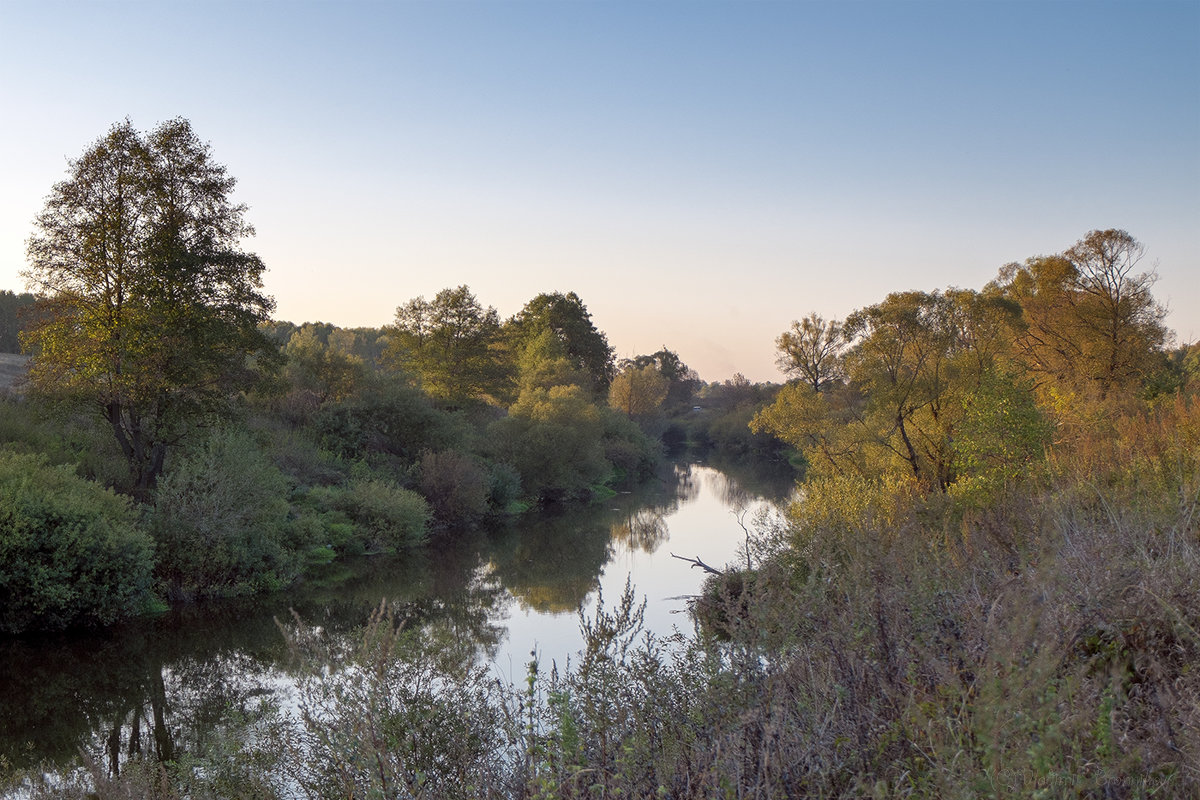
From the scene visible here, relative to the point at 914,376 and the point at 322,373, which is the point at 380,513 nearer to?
the point at 322,373

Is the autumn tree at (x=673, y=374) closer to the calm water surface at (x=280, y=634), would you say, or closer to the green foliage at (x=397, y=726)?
the calm water surface at (x=280, y=634)

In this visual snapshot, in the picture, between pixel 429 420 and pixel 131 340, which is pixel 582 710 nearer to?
pixel 131 340

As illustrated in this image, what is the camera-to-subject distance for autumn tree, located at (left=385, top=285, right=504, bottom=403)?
41.0m

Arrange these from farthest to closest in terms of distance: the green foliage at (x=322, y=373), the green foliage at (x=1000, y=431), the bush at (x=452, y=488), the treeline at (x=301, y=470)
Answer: the green foliage at (x=322, y=373)
the bush at (x=452, y=488)
the green foliage at (x=1000, y=431)
the treeline at (x=301, y=470)

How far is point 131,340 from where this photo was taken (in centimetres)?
1797

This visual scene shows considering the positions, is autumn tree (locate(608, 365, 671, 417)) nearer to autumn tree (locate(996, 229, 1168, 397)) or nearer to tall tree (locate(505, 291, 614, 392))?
tall tree (locate(505, 291, 614, 392))

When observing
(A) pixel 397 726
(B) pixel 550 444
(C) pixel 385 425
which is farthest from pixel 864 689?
(B) pixel 550 444

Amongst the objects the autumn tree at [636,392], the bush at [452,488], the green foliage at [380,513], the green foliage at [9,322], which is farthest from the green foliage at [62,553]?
the autumn tree at [636,392]

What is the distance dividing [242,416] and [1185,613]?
794 inches

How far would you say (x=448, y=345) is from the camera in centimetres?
4156

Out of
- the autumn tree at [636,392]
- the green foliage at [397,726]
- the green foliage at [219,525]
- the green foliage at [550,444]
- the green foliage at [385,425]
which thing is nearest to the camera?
the green foliage at [397,726]

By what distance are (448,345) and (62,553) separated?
27814mm

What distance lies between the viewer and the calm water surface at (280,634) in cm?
1107

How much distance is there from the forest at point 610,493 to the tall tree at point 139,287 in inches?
2.7
